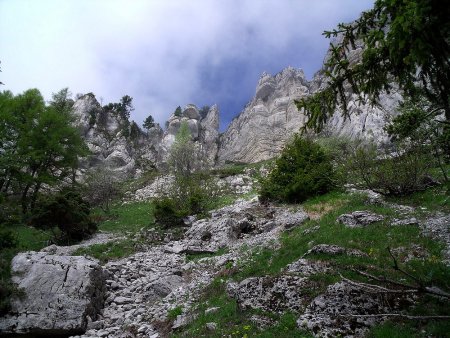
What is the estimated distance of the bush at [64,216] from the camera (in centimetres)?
2011

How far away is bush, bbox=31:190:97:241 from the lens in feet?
66.0

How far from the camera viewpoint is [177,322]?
9867mm

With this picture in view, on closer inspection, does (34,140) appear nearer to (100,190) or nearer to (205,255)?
(100,190)

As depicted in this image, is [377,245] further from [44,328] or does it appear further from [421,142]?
[44,328]

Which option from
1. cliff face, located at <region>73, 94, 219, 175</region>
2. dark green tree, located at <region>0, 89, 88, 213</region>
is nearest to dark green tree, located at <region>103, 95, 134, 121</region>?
cliff face, located at <region>73, 94, 219, 175</region>

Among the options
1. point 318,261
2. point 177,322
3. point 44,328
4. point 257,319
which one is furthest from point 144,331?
point 318,261

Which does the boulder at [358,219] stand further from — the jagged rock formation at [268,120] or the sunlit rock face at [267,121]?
the sunlit rock face at [267,121]

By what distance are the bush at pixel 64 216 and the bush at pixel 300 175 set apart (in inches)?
482

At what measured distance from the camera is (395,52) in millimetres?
7137

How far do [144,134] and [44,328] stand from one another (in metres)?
83.2

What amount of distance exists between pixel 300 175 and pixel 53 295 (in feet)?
53.2

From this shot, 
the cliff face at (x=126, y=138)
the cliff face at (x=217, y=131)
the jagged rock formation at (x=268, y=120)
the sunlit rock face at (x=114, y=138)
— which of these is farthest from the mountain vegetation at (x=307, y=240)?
the jagged rock formation at (x=268, y=120)

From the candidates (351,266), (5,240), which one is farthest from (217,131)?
(351,266)

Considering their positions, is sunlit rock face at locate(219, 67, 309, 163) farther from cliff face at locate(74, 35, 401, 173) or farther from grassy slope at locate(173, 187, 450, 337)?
grassy slope at locate(173, 187, 450, 337)
